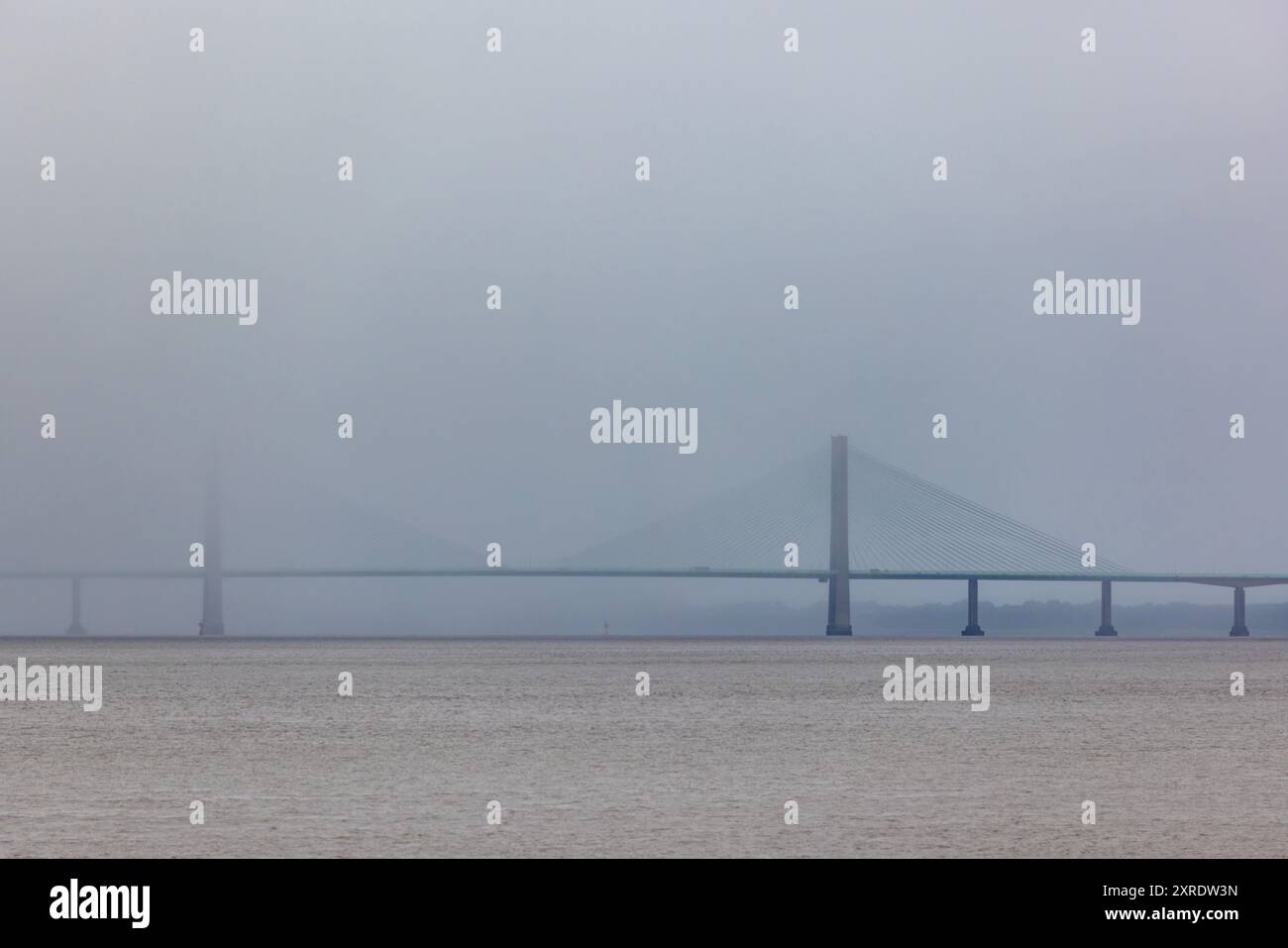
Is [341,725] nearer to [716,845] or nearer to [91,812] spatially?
[91,812]

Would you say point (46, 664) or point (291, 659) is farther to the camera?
point (291, 659)

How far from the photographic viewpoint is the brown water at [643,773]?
13430 mm

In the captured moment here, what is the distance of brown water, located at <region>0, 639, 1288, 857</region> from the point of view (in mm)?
13430

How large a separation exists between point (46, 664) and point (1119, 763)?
43582 millimetres

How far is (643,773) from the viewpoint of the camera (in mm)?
18453

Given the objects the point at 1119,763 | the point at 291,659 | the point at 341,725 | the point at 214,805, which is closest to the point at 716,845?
the point at 214,805

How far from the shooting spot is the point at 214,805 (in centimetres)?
1550

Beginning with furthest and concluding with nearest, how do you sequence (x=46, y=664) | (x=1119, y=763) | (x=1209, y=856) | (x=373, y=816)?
(x=46, y=664)
(x=1119, y=763)
(x=373, y=816)
(x=1209, y=856)
